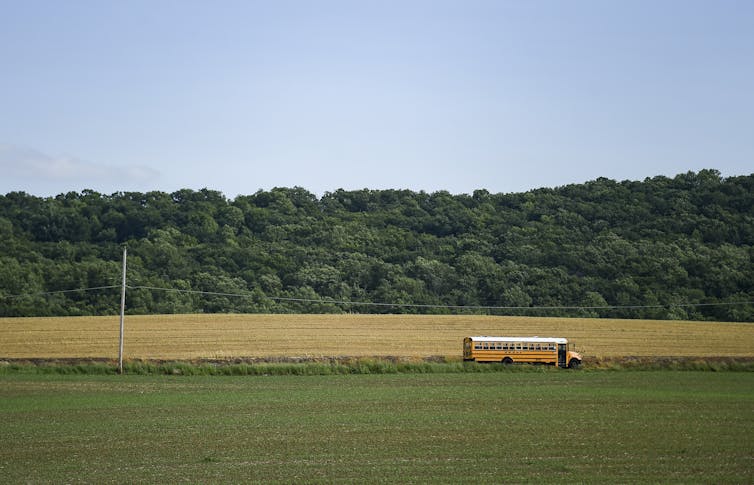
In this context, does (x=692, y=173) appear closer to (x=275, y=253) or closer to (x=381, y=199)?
(x=381, y=199)

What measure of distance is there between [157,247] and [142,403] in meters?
56.2

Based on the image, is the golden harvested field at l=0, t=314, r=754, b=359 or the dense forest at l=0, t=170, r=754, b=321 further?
the dense forest at l=0, t=170, r=754, b=321

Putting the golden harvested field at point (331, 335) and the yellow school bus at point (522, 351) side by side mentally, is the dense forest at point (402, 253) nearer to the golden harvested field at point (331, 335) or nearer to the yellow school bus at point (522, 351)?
the golden harvested field at point (331, 335)

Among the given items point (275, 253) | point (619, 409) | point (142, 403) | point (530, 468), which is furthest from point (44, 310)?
point (530, 468)

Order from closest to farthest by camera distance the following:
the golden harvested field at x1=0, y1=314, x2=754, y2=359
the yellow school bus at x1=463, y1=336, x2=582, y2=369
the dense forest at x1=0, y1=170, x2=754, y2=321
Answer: the yellow school bus at x1=463, y1=336, x2=582, y2=369 < the golden harvested field at x1=0, y1=314, x2=754, y2=359 < the dense forest at x1=0, y1=170, x2=754, y2=321

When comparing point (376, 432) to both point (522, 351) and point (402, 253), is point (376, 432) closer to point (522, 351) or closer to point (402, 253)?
point (522, 351)

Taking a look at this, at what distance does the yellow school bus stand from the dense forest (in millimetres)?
26145

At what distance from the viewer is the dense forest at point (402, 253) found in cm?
8025

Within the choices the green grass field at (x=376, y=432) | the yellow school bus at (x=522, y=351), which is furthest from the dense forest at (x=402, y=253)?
the green grass field at (x=376, y=432)

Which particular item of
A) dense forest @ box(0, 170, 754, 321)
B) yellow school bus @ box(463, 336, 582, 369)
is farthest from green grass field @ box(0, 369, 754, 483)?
dense forest @ box(0, 170, 754, 321)

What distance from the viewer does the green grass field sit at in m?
19.5

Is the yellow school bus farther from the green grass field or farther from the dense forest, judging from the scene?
the dense forest

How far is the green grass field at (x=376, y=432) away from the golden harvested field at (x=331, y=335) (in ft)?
50.9

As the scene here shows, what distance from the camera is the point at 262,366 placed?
5034cm
